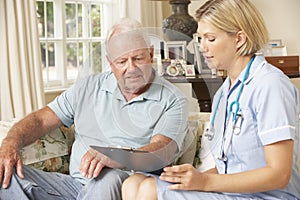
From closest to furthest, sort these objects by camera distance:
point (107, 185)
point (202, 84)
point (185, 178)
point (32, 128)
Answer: point (185, 178), point (107, 185), point (202, 84), point (32, 128)

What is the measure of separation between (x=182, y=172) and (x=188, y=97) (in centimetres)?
40

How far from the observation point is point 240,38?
1.46m

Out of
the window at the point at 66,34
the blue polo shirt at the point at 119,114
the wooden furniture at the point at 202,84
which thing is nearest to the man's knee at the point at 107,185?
the blue polo shirt at the point at 119,114

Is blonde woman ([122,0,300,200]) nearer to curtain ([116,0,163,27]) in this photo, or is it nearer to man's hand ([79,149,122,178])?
man's hand ([79,149,122,178])

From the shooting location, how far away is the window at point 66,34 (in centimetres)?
380

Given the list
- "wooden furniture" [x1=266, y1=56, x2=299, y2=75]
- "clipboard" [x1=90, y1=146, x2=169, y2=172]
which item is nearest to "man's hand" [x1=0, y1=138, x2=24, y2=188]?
"clipboard" [x1=90, y1=146, x2=169, y2=172]

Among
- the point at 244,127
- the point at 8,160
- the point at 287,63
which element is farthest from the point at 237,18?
the point at 287,63

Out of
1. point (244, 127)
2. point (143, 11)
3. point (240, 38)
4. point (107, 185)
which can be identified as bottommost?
point (107, 185)

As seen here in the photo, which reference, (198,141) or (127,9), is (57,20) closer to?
(127,9)

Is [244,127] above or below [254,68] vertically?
below

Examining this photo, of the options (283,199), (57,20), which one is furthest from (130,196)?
(57,20)

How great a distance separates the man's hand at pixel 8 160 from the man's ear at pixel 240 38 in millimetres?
871

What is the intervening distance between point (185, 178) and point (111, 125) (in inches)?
19.6

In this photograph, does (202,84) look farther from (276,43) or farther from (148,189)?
(276,43)
